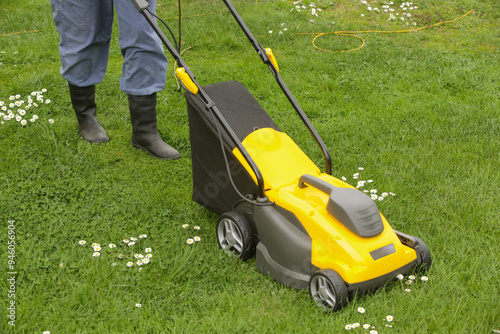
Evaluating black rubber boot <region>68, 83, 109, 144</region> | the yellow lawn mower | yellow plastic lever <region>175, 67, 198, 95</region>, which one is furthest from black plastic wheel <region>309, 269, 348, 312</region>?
black rubber boot <region>68, 83, 109, 144</region>

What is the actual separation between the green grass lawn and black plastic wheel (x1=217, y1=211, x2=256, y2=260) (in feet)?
0.15

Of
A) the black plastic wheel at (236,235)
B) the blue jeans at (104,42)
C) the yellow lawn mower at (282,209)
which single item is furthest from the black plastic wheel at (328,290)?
the blue jeans at (104,42)

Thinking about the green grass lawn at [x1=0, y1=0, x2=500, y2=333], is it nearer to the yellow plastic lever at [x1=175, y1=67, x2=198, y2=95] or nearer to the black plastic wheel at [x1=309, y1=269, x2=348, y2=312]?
the black plastic wheel at [x1=309, y1=269, x2=348, y2=312]

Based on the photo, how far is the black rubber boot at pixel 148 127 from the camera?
3.06 meters

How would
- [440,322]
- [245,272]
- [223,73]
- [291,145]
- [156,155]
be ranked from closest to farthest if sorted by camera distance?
1. [440,322]
2. [245,272]
3. [291,145]
4. [156,155]
5. [223,73]

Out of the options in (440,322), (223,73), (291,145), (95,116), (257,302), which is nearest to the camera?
(440,322)

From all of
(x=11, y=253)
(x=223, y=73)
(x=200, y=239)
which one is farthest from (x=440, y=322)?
(x=223, y=73)

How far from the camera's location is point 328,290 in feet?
6.30

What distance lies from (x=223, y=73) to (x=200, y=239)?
195 cm

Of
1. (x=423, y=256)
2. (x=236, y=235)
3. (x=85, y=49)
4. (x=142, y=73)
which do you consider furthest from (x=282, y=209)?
(x=85, y=49)

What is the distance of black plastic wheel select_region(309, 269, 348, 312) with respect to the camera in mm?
1856

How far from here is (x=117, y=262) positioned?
222cm

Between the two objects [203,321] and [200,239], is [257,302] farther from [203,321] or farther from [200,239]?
[200,239]

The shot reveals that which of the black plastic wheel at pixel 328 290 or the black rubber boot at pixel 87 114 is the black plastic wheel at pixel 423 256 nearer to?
the black plastic wheel at pixel 328 290
